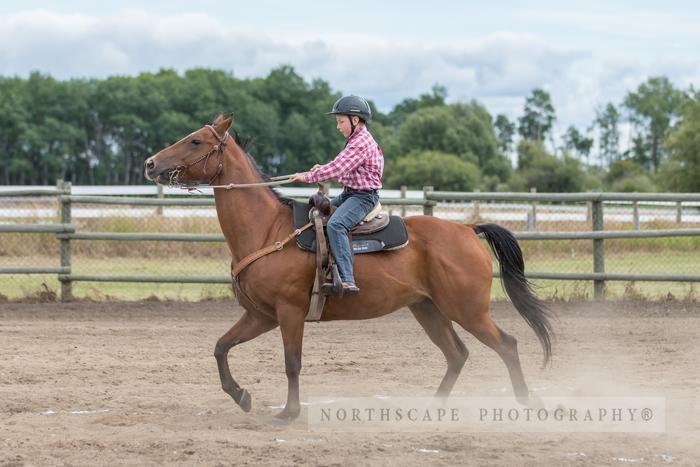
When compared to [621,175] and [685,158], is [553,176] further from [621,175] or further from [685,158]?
[685,158]

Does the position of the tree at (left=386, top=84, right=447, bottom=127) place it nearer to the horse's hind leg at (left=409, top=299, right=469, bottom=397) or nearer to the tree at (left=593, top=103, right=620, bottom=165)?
the tree at (left=593, top=103, right=620, bottom=165)

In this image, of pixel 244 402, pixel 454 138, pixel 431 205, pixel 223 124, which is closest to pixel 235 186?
pixel 223 124

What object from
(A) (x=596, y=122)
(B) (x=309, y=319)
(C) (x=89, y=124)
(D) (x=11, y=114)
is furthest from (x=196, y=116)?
(B) (x=309, y=319)

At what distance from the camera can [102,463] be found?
19.7 feet

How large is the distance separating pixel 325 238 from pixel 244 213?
0.65 metres

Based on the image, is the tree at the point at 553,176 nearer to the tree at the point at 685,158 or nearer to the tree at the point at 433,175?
the tree at the point at 433,175

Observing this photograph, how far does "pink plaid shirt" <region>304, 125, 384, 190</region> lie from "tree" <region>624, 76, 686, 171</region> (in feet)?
241

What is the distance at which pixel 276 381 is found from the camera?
8.90m

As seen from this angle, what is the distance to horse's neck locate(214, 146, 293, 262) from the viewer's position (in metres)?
7.55

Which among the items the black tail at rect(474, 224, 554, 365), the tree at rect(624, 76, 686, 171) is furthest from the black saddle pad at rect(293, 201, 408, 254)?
the tree at rect(624, 76, 686, 171)

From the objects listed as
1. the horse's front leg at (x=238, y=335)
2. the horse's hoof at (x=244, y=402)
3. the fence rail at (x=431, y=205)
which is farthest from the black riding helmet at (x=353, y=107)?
the fence rail at (x=431, y=205)

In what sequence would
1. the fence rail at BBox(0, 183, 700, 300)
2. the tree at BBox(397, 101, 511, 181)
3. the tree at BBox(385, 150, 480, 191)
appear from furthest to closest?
the tree at BBox(397, 101, 511, 181) → the tree at BBox(385, 150, 480, 191) → the fence rail at BBox(0, 183, 700, 300)

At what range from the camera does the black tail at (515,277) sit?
317 inches

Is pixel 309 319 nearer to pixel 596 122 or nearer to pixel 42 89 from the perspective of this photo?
pixel 42 89
